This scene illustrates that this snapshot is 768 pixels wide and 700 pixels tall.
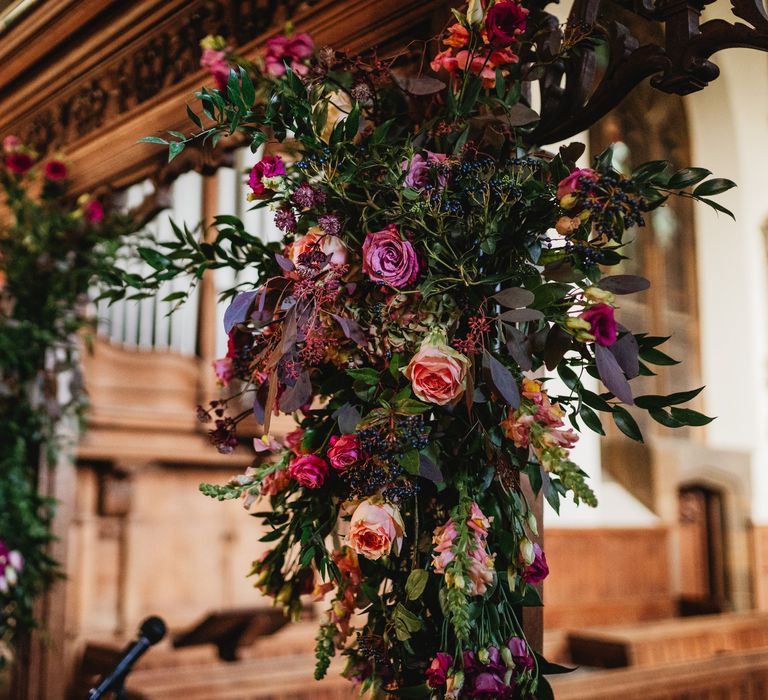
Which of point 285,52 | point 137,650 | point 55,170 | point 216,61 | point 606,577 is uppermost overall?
point 55,170

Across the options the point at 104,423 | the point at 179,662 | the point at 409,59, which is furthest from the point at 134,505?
the point at 409,59

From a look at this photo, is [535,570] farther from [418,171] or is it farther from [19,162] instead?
[19,162]

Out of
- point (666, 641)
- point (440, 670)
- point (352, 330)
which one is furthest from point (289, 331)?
point (666, 641)

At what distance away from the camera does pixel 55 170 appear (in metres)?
3.38

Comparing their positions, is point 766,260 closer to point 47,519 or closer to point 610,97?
point 47,519

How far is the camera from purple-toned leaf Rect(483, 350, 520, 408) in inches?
49.5

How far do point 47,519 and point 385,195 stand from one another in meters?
2.75

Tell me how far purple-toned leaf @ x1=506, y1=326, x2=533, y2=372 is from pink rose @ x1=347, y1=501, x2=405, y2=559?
0.28m

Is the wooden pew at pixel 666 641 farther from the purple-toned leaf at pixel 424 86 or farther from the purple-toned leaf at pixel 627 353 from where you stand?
the purple-toned leaf at pixel 424 86

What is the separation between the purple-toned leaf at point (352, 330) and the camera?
136cm

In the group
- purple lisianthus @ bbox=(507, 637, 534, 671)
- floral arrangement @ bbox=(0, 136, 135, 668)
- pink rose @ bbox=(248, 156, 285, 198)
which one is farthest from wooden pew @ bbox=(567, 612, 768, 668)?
pink rose @ bbox=(248, 156, 285, 198)

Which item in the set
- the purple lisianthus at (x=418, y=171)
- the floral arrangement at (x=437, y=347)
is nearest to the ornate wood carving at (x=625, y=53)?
the floral arrangement at (x=437, y=347)

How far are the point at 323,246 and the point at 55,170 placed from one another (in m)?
2.31

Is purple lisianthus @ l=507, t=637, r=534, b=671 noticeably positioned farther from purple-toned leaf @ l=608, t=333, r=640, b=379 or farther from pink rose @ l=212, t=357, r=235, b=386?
pink rose @ l=212, t=357, r=235, b=386
